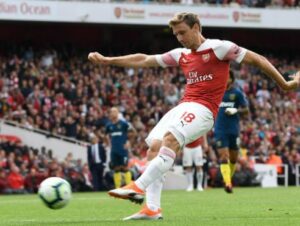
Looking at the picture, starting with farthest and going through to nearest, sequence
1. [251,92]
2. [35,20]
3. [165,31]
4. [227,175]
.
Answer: [165,31] → [251,92] → [35,20] → [227,175]

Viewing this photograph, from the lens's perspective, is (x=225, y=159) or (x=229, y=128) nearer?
(x=225, y=159)

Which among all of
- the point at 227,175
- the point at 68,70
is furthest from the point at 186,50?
the point at 68,70

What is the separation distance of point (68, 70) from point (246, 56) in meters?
23.8

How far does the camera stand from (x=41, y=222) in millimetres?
10484

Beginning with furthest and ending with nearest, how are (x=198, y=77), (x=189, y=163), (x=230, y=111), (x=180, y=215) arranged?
1. (x=189, y=163)
2. (x=230, y=111)
3. (x=180, y=215)
4. (x=198, y=77)

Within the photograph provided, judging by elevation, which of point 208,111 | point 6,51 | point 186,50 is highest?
point 6,51

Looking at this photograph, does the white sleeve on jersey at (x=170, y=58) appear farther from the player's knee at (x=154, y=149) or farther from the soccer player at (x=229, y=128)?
the soccer player at (x=229, y=128)

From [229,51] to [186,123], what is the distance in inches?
38.3

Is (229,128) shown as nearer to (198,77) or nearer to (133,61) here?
(133,61)

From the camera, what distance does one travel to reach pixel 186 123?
10.3m

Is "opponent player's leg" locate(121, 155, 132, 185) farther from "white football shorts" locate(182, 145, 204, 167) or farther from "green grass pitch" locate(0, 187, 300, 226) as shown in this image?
"green grass pitch" locate(0, 187, 300, 226)

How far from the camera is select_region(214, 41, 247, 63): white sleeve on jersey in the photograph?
1043cm

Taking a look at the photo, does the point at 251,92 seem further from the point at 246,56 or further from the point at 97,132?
the point at 246,56

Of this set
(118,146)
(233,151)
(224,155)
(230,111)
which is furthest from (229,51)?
(118,146)
